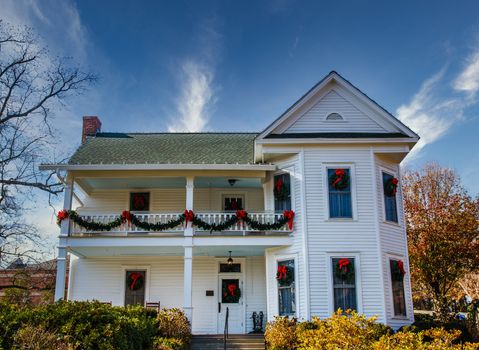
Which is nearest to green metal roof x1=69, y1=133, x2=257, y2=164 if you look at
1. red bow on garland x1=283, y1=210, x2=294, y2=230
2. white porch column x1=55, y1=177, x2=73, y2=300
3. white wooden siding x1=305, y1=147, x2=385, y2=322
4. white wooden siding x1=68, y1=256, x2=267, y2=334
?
white porch column x1=55, y1=177, x2=73, y2=300

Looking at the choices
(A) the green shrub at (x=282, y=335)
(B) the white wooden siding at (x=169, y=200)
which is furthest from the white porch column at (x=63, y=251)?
(A) the green shrub at (x=282, y=335)

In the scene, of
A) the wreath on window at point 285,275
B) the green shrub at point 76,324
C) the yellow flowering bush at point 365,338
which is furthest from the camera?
the wreath on window at point 285,275

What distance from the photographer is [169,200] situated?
63.3ft

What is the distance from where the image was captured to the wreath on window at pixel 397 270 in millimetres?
16047

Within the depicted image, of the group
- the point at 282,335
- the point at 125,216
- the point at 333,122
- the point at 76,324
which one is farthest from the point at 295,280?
the point at 76,324

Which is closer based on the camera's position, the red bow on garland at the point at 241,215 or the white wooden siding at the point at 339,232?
the white wooden siding at the point at 339,232

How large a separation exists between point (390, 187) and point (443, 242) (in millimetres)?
7370

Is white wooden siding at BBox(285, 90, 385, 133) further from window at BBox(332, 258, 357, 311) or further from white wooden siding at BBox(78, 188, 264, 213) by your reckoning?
window at BBox(332, 258, 357, 311)

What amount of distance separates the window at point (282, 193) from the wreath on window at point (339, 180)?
1553mm

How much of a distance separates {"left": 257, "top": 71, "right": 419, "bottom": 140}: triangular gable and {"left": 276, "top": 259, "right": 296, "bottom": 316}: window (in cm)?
466

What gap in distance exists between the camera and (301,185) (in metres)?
16.3

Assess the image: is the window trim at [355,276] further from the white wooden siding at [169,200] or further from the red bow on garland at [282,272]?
the white wooden siding at [169,200]

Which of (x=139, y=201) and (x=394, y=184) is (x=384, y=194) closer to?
(x=394, y=184)

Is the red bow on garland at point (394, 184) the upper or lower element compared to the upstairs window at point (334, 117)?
lower
